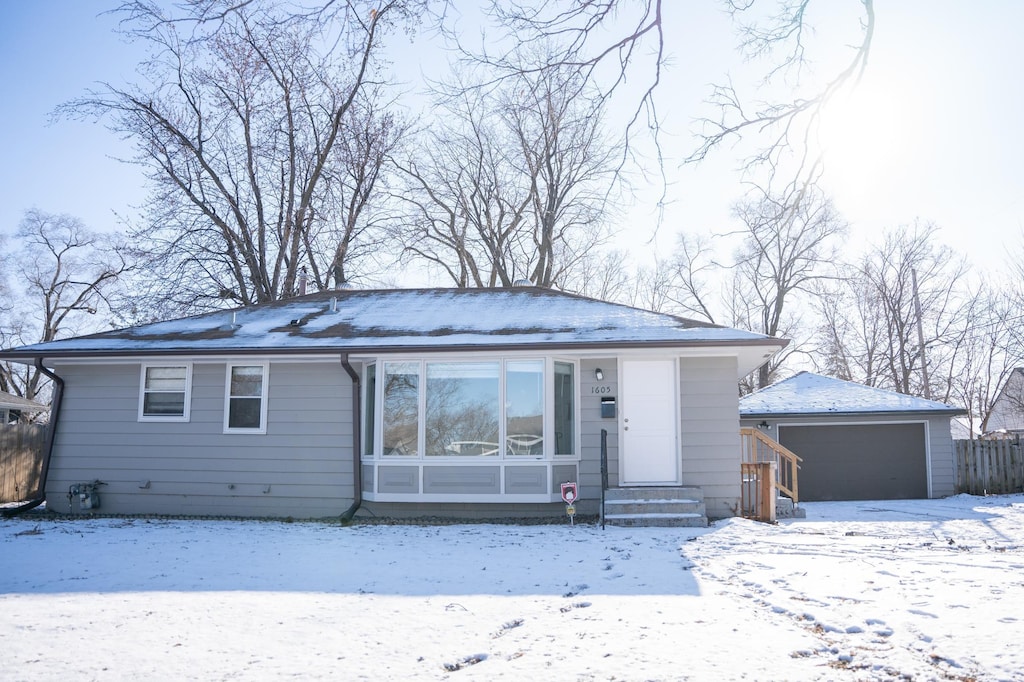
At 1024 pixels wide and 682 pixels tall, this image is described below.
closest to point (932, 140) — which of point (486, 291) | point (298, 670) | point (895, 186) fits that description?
point (895, 186)

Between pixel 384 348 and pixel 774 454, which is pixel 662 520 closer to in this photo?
pixel 384 348

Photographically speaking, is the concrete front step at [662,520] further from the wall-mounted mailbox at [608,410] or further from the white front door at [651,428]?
the wall-mounted mailbox at [608,410]

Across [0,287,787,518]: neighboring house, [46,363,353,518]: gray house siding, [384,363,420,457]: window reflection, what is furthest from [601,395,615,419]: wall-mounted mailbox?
[46,363,353,518]: gray house siding

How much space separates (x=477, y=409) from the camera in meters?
10.7

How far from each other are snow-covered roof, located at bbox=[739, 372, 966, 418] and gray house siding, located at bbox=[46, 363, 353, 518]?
936 cm

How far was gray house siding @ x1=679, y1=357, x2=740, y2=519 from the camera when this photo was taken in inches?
414

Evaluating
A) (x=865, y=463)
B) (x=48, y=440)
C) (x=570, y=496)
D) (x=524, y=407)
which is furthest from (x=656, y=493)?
(x=865, y=463)

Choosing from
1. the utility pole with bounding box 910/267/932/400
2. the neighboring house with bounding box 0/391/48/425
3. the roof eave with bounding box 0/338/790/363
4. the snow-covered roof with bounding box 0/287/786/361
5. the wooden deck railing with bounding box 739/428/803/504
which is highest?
the utility pole with bounding box 910/267/932/400

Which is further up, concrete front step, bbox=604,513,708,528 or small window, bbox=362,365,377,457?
small window, bbox=362,365,377,457

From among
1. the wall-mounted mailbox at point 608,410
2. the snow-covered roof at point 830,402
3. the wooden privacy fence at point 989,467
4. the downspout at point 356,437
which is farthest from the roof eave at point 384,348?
the wooden privacy fence at point 989,467

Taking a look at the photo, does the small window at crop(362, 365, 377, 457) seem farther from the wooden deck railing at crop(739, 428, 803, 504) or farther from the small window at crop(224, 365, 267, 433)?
the wooden deck railing at crop(739, 428, 803, 504)

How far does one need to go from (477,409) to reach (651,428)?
7.90ft

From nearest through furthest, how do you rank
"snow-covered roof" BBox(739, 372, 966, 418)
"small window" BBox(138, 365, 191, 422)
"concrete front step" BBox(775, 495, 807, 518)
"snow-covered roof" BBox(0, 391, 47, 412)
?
"small window" BBox(138, 365, 191, 422) → "concrete front step" BBox(775, 495, 807, 518) → "snow-covered roof" BBox(739, 372, 966, 418) → "snow-covered roof" BBox(0, 391, 47, 412)

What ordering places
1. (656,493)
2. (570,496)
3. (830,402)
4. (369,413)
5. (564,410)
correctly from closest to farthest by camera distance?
(570,496) → (656,493) → (564,410) → (369,413) → (830,402)
